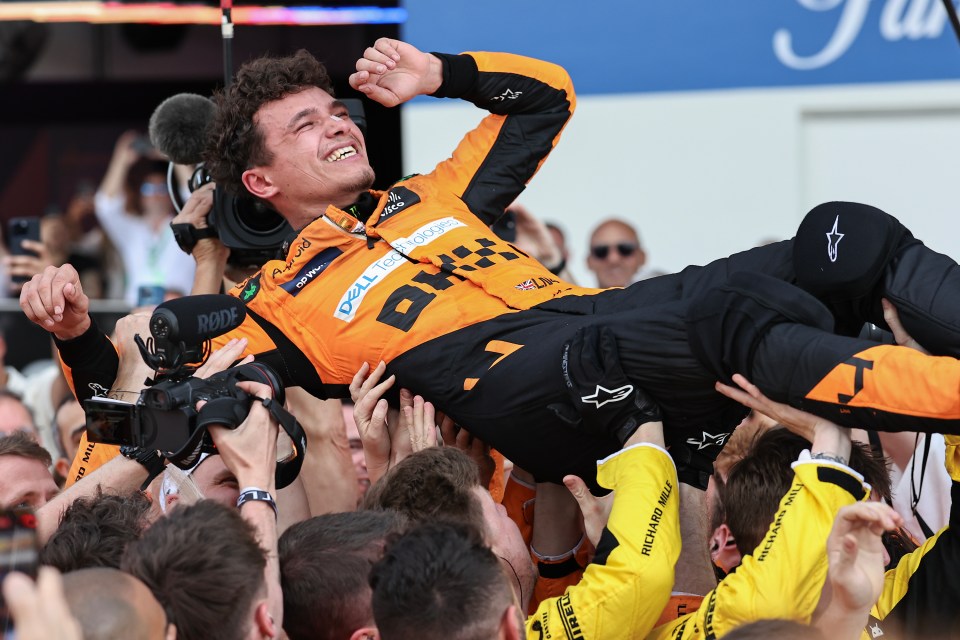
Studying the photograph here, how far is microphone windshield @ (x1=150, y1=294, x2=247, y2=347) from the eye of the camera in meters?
2.90

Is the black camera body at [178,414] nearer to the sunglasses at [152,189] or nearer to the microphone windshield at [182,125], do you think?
the microphone windshield at [182,125]

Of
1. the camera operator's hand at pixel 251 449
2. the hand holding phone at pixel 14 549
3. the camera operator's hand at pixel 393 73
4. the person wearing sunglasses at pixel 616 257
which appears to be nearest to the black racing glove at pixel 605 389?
the camera operator's hand at pixel 251 449

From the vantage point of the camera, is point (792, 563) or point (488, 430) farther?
point (488, 430)

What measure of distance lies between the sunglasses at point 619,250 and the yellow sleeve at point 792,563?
12.7 ft

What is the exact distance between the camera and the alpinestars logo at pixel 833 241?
9.82ft

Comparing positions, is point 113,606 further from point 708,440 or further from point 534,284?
point 534,284

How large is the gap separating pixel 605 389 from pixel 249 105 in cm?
163

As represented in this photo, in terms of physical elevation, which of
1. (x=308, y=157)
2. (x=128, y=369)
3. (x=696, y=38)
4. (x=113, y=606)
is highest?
(x=696, y=38)

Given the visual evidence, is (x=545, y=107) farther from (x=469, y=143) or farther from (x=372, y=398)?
(x=372, y=398)

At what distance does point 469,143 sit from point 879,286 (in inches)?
59.4

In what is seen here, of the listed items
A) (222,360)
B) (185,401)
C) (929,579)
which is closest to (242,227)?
(222,360)

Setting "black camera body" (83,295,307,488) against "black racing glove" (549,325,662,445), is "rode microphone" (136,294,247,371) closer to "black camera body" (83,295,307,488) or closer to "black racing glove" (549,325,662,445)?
"black camera body" (83,295,307,488)

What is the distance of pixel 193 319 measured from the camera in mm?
2939

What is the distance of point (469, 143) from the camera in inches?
162
